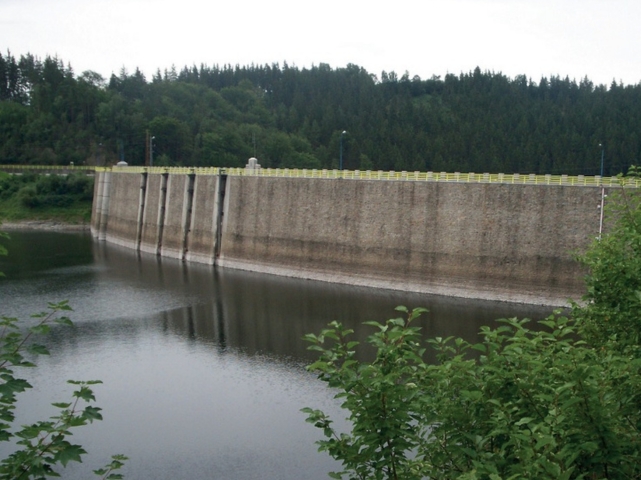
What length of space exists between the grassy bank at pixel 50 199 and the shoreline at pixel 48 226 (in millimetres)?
345

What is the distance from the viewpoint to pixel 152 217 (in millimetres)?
66125

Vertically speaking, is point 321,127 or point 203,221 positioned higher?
point 321,127

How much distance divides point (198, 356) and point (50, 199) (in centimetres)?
6225

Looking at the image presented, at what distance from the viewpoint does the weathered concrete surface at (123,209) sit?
70000mm

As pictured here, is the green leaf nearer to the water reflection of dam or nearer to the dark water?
the dark water

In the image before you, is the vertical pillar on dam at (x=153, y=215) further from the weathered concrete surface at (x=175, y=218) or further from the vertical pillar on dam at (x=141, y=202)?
the weathered concrete surface at (x=175, y=218)

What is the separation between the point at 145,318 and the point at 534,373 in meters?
29.9

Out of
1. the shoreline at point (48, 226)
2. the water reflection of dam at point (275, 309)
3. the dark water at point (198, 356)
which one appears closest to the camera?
the dark water at point (198, 356)

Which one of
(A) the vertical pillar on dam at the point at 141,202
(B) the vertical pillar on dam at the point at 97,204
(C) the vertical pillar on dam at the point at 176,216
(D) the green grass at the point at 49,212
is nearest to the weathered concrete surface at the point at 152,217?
(A) the vertical pillar on dam at the point at 141,202

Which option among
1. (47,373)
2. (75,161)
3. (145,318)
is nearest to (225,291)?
(145,318)

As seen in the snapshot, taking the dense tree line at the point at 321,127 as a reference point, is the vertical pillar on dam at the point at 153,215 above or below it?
below

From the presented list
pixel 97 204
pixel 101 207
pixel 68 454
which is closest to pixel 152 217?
pixel 101 207

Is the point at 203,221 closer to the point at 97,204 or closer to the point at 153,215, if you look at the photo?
the point at 153,215

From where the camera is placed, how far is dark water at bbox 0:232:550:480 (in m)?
20.6
